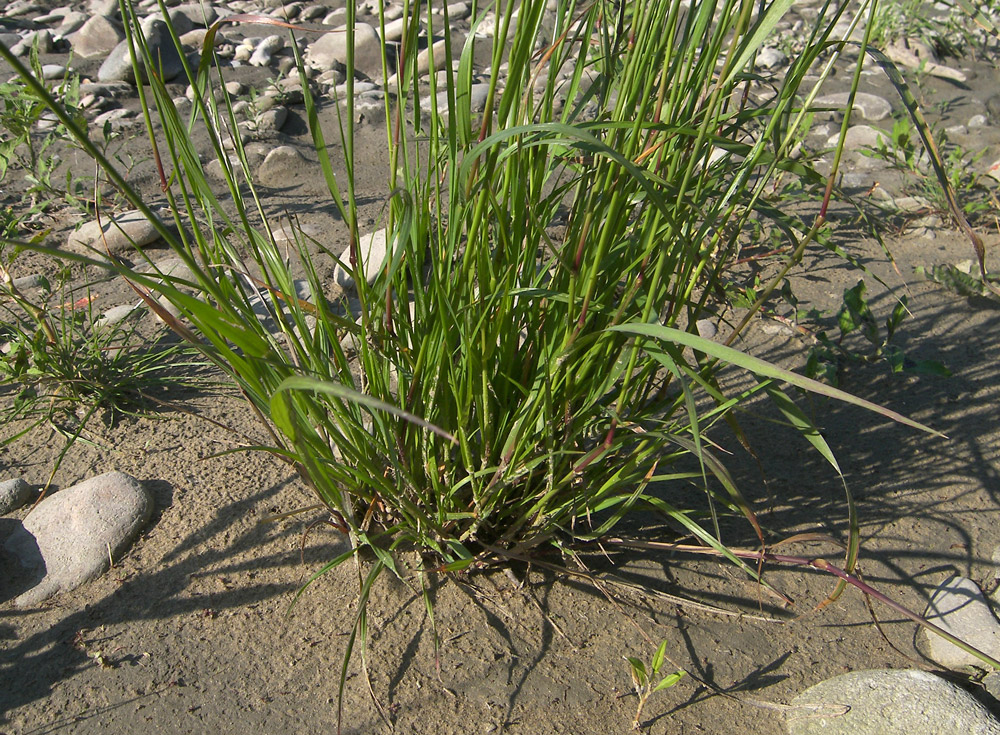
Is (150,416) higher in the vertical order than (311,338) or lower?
lower

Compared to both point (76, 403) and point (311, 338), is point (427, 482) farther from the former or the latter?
point (76, 403)

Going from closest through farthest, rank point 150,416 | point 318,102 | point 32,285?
point 150,416 → point 32,285 → point 318,102

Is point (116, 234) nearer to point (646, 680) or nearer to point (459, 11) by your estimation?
point (646, 680)

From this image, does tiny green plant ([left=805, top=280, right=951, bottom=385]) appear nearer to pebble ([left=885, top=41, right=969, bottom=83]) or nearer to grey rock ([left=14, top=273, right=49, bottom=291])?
grey rock ([left=14, top=273, right=49, bottom=291])

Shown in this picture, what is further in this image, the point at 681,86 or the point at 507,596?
A: the point at 507,596

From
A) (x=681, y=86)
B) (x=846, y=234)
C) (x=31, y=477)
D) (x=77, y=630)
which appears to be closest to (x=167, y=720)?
(x=77, y=630)

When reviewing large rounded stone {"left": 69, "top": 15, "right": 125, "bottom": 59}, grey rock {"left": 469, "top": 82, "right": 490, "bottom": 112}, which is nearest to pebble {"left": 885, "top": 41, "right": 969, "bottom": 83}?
grey rock {"left": 469, "top": 82, "right": 490, "bottom": 112}

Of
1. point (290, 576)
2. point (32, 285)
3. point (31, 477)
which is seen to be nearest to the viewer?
point (290, 576)

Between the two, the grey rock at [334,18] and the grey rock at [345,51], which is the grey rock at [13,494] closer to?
the grey rock at [345,51]
